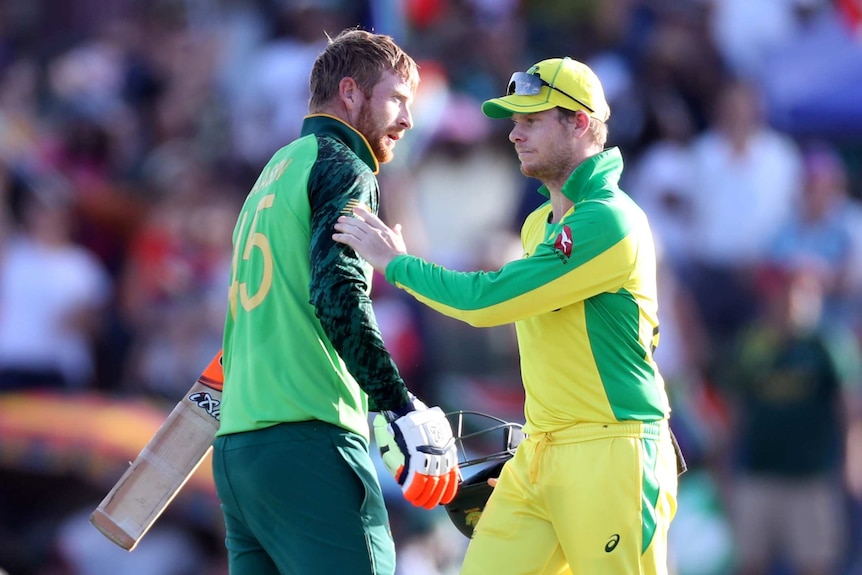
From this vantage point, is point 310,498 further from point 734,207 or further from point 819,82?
point 819,82

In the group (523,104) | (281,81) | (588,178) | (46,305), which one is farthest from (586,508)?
(281,81)

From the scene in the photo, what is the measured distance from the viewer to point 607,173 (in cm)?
448

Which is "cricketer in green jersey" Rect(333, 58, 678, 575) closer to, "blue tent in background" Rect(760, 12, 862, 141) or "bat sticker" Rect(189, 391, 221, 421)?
"bat sticker" Rect(189, 391, 221, 421)

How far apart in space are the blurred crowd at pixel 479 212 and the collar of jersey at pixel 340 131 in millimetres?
4332

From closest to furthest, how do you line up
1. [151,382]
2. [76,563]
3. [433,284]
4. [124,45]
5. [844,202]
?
[433,284], [76,563], [151,382], [844,202], [124,45]

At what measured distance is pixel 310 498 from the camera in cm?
408

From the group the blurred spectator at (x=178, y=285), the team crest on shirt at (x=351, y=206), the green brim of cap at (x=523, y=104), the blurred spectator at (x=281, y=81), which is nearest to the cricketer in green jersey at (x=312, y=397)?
the team crest on shirt at (x=351, y=206)

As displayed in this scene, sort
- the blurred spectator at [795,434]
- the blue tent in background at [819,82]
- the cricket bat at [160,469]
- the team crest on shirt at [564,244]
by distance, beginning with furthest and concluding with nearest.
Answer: the blue tent in background at [819,82] → the blurred spectator at [795,434] → the cricket bat at [160,469] → the team crest on shirt at [564,244]

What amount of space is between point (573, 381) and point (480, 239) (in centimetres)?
541

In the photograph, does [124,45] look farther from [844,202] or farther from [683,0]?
[844,202]

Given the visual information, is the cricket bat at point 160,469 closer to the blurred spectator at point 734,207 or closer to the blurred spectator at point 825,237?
the blurred spectator at point 734,207

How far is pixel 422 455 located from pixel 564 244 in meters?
0.77

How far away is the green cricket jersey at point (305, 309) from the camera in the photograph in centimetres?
403

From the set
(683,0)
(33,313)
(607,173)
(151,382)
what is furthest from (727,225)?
(607,173)
